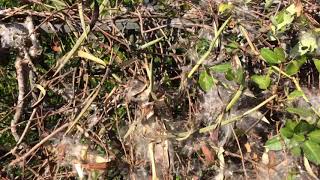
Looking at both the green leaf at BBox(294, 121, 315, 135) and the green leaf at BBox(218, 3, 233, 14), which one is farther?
the green leaf at BBox(218, 3, 233, 14)

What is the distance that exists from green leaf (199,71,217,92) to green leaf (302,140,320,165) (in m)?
0.31

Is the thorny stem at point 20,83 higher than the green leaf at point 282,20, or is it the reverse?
the green leaf at point 282,20

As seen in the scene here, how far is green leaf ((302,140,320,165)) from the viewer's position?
Result: 1.74 metres

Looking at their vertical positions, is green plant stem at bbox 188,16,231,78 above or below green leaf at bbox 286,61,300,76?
above

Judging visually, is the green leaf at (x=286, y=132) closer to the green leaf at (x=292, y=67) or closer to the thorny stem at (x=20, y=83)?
the green leaf at (x=292, y=67)

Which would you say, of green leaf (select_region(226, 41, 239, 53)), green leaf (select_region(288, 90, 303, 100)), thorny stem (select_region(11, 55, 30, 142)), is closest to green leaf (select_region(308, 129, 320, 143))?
green leaf (select_region(288, 90, 303, 100))

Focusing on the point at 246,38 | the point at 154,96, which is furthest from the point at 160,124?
the point at 246,38

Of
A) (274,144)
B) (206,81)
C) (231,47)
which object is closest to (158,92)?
(206,81)

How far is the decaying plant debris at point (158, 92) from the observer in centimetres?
183

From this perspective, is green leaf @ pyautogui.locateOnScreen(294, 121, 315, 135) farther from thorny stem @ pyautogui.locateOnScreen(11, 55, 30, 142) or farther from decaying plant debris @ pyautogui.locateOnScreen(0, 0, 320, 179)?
thorny stem @ pyautogui.locateOnScreen(11, 55, 30, 142)

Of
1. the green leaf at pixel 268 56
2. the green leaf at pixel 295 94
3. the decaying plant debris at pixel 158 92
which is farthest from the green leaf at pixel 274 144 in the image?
the green leaf at pixel 268 56

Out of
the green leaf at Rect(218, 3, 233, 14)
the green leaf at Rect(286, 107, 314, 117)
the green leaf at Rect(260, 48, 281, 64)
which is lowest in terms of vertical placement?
the green leaf at Rect(286, 107, 314, 117)

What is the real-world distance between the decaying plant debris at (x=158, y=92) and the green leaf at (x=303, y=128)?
11 millimetres

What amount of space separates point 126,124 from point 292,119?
0.50 m
